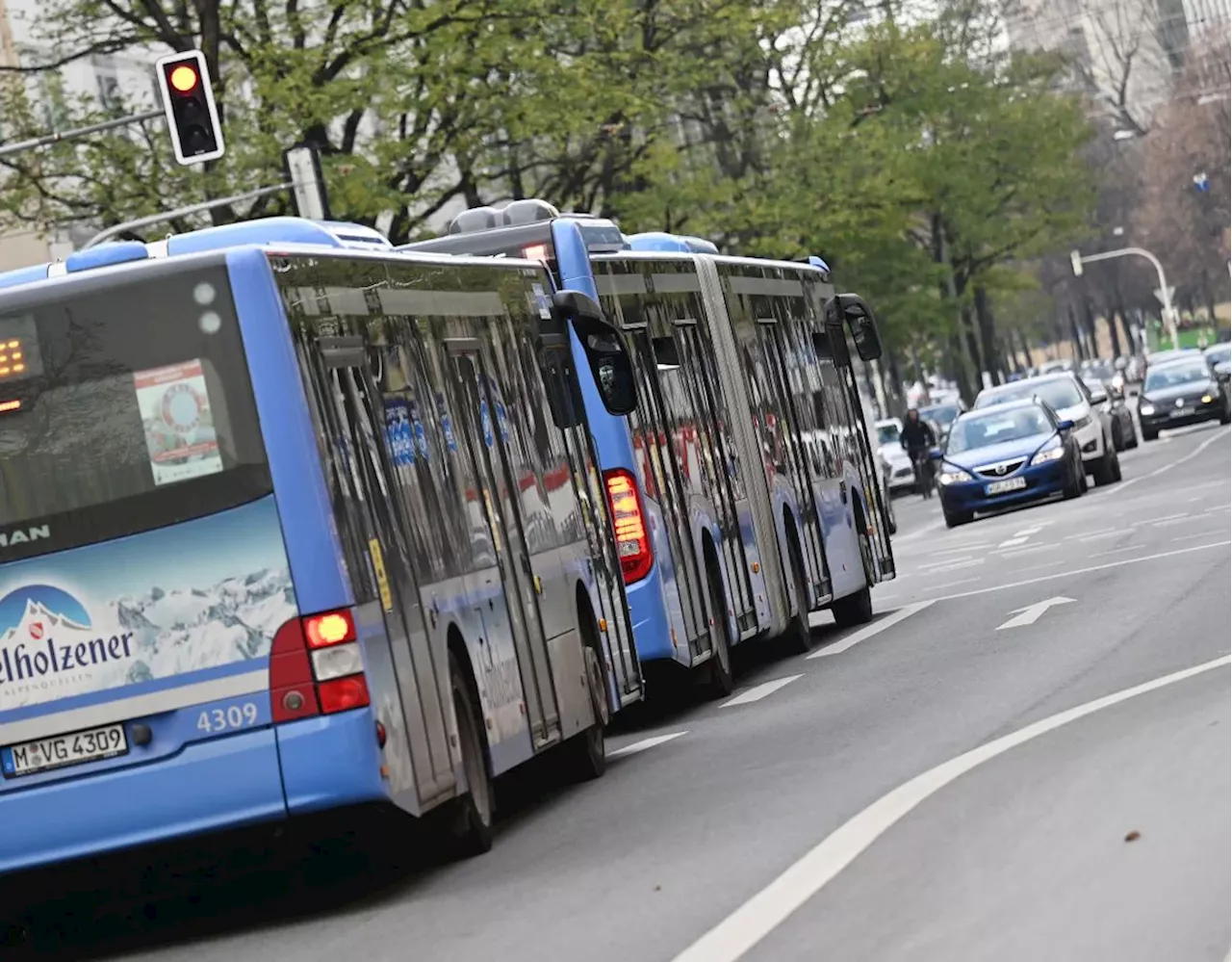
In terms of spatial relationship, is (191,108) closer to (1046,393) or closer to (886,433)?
(1046,393)

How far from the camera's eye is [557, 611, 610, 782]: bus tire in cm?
1471

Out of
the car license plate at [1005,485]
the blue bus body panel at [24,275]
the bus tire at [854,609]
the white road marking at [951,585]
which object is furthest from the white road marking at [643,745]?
the car license plate at [1005,485]

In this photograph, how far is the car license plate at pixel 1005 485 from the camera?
41000 mm

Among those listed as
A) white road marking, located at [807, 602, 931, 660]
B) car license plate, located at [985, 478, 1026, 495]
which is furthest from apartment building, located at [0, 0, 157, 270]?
white road marking, located at [807, 602, 931, 660]

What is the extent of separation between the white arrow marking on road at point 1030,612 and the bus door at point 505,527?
23.1 ft

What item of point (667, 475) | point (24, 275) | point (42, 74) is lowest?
point (667, 475)

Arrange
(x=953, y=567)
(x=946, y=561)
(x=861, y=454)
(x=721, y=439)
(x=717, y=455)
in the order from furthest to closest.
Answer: (x=946, y=561)
(x=953, y=567)
(x=861, y=454)
(x=721, y=439)
(x=717, y=455)

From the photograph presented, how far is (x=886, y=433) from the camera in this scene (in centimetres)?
7269

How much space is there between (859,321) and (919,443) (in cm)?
3417

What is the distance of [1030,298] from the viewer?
422 ft

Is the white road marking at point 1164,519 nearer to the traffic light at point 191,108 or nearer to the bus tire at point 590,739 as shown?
the traffic light at point 191,108

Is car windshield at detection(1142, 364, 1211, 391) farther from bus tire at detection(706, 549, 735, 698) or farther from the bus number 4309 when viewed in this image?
the bus number 4309

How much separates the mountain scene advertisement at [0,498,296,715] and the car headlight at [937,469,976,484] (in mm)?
31076

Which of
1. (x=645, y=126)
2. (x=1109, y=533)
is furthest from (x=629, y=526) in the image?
(x=645, y=126)
